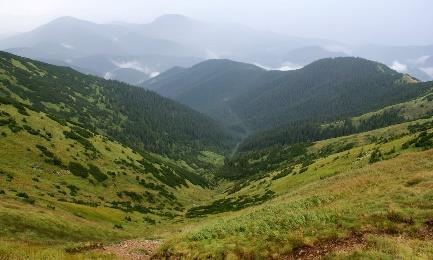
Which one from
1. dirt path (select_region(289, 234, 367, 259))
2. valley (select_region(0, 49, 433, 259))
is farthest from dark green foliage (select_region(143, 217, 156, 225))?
dirt path (select_region(289, 234, 367, 259))

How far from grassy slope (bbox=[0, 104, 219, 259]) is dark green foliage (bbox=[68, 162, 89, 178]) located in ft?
A: 3.15

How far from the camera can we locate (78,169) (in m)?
72.6

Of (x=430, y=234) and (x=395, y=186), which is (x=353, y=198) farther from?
(x=430, y=234)

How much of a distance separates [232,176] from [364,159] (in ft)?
474

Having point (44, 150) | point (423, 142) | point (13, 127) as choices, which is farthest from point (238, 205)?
point (13, 127)

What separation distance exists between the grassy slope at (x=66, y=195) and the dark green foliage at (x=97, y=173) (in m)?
1.20

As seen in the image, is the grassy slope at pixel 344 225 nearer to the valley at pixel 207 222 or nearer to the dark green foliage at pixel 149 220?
the valley at pixel 207 222

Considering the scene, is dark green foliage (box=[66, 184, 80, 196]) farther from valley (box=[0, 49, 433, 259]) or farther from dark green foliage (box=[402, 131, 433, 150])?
dark green foliage (box=[402, 131, 433, 150])

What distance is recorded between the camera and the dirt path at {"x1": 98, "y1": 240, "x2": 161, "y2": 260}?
92.8ft

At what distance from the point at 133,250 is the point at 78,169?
151ft

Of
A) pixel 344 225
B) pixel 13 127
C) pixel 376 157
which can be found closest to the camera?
pixel 344 225

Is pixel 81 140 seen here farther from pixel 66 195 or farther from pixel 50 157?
pixel 66 195

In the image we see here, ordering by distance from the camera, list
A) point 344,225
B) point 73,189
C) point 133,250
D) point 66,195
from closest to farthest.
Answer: point 344,225 → point 133,250 → point 66,195 → point 73,189

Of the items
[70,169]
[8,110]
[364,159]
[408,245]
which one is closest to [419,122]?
[364,159]
